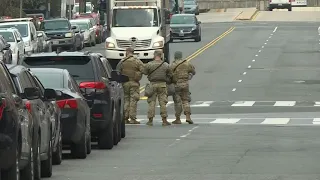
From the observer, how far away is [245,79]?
45.2 m

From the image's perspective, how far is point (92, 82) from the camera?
65.4ft

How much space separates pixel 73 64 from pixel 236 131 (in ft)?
19.6

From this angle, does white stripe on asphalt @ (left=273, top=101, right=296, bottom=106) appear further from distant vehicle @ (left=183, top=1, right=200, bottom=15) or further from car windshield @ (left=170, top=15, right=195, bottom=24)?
distant vehicle @ (left=183, top=1, right=200, bottom=15)

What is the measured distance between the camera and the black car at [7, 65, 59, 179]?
45.6ft

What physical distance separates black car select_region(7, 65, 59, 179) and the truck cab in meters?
29.6

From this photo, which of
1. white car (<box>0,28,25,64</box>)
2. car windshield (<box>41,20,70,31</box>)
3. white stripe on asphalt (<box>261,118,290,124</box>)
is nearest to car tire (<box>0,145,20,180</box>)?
white stripe on asphalt (<box>261,118,290,124</box>)

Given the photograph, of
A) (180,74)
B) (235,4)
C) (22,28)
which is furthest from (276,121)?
(235,4)

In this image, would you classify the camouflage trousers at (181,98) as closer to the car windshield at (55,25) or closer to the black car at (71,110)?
the black car at (71,110)

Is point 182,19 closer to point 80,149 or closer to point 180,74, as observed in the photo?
point 180,74

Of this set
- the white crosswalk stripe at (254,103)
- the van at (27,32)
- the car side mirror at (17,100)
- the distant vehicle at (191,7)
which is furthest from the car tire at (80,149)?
the distant vehicle at (191,7)

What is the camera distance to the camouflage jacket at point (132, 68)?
1059 inches

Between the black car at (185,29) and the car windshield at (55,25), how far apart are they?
813cm

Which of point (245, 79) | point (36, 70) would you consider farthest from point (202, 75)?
point (36, 70)

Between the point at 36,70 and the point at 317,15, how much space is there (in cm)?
8396
